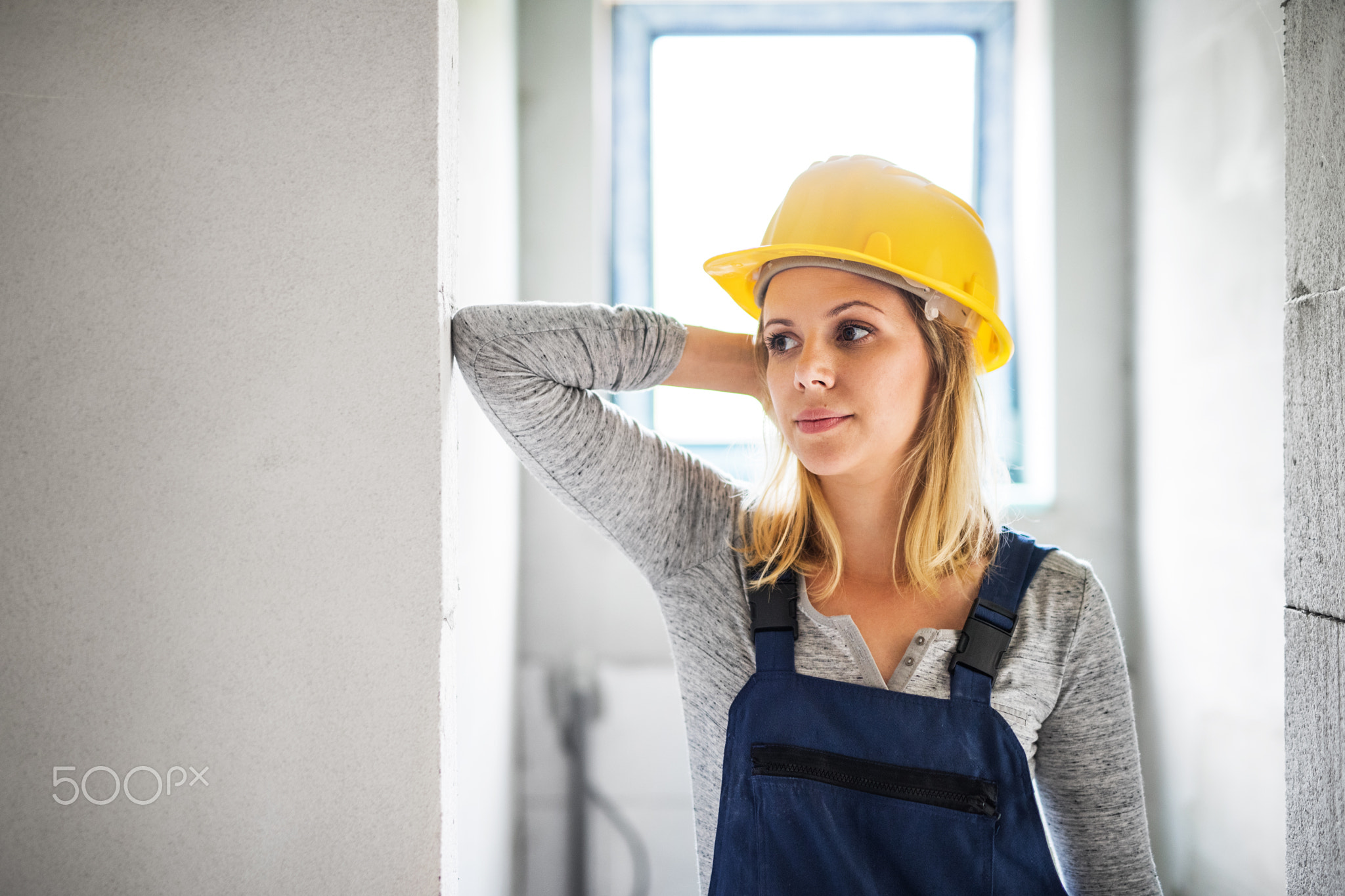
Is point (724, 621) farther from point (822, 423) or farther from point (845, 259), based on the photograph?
point (845, 259)

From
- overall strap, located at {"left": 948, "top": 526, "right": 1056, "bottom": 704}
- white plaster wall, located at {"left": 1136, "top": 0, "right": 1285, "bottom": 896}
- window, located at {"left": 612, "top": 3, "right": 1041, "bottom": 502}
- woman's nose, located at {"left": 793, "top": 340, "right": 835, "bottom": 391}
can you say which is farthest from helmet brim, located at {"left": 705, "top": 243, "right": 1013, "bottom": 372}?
window, located at {"left": 612, "top": 3, "right": 1041, "bottom": 502}

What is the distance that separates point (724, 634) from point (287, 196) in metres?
0.76

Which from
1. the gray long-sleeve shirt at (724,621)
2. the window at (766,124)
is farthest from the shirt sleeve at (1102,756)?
the window at (766,124)

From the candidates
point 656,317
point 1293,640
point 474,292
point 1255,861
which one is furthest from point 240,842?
point 1255,861

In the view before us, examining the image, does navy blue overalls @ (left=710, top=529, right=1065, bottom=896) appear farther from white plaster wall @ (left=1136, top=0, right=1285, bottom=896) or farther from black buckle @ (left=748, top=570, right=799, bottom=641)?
white plaster wall @ (left=1136, top=0, right=1285, bottom=896)

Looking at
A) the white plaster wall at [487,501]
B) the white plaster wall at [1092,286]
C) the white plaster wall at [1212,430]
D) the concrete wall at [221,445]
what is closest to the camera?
the concrete wall at [221,445]

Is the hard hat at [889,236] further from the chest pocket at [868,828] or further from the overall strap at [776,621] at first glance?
the chest pocket at [868,828]

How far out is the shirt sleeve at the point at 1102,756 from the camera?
963 millimetres

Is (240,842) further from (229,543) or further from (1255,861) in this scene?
(1255,861)

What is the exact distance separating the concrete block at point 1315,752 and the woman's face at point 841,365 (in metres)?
0.54

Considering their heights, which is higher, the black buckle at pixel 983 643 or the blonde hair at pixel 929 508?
the blonde hair at pixel 929 508

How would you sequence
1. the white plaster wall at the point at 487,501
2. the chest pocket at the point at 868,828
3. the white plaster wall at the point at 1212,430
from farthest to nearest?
the white plaster wall at the point at 1212,430
the white plaster wall at the point at 487,501
the chest pocket at the point at 868,828

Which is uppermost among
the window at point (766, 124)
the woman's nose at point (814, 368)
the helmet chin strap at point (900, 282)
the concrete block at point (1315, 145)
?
the window at point (766, 124)

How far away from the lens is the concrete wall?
30.2 inches
